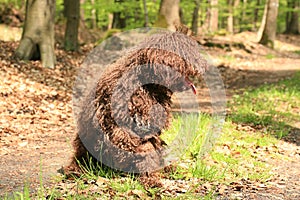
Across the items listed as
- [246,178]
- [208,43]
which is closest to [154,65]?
[246,178]

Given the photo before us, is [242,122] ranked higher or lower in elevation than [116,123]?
lower

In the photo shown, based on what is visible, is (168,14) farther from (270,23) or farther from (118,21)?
(118,21)

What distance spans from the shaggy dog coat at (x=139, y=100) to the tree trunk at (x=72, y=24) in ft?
35.1

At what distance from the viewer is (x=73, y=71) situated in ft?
39.9

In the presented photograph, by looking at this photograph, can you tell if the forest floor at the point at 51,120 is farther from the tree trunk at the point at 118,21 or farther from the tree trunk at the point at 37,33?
the tree trunk at the point at 118,21

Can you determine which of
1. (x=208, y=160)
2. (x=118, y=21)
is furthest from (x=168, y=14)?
(x=208, y=160)

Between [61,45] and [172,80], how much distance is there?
1206 centimetres

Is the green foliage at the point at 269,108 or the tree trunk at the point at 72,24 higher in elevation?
the tree trunk at the point at 72,24

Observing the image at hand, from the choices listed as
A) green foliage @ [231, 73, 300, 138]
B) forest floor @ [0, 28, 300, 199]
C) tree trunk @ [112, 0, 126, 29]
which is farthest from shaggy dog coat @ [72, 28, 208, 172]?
tree trunk @ [112, 0, 126, 29]

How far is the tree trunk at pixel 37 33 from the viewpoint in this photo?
36.3ft

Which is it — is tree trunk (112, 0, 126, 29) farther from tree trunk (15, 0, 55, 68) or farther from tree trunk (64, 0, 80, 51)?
tree trunk (15, 0, 55, 68)

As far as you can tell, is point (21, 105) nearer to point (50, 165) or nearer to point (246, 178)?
point (50, 165)

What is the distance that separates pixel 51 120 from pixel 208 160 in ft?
12.0

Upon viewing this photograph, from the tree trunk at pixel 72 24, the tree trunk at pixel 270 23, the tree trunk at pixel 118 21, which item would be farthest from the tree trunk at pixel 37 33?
the tree trunk at pixel 270 23
